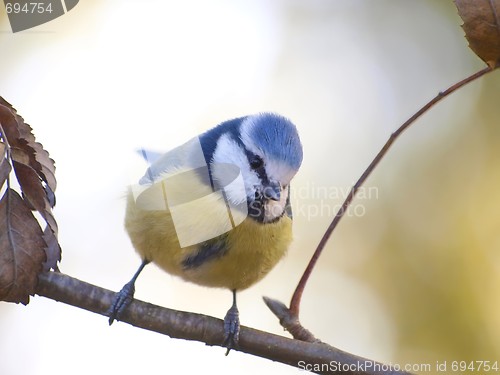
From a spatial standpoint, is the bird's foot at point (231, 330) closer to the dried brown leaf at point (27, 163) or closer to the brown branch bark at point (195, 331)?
the brown branch bark at point (195, 331)

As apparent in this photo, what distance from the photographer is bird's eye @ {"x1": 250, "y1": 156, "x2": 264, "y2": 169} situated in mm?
1522

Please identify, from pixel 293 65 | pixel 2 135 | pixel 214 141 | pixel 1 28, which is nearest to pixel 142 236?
pixel 214 141

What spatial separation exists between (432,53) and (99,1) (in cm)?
188

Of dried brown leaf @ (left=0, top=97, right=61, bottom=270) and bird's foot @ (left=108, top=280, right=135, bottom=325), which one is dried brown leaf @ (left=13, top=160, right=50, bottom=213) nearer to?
dried brown leaf @ (left=0, top=97, right=61, bottom=270)

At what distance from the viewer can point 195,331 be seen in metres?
1.33

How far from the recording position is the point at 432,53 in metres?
3.73

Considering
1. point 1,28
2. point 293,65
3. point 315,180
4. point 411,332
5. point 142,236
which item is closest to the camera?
point 142,236

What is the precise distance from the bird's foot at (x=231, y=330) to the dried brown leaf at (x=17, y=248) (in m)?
0.44

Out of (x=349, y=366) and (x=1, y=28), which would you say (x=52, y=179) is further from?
(x=1, y=28)

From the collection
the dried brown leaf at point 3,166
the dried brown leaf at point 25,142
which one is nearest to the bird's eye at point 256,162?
the dried brown leaf at point 25,142

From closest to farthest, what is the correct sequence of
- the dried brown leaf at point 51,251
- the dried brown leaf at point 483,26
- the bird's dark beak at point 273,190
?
1. the dried brown leaf at point 483,26
2. the dried brown leaf at point 51,251
3. the bird's dark beak at point 273,190

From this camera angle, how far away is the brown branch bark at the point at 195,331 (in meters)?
1.24

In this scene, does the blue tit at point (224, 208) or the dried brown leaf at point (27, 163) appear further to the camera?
the blue tit at point (224, 208)

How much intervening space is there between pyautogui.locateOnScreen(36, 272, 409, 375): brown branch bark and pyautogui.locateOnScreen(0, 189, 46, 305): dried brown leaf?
103 millimetres
